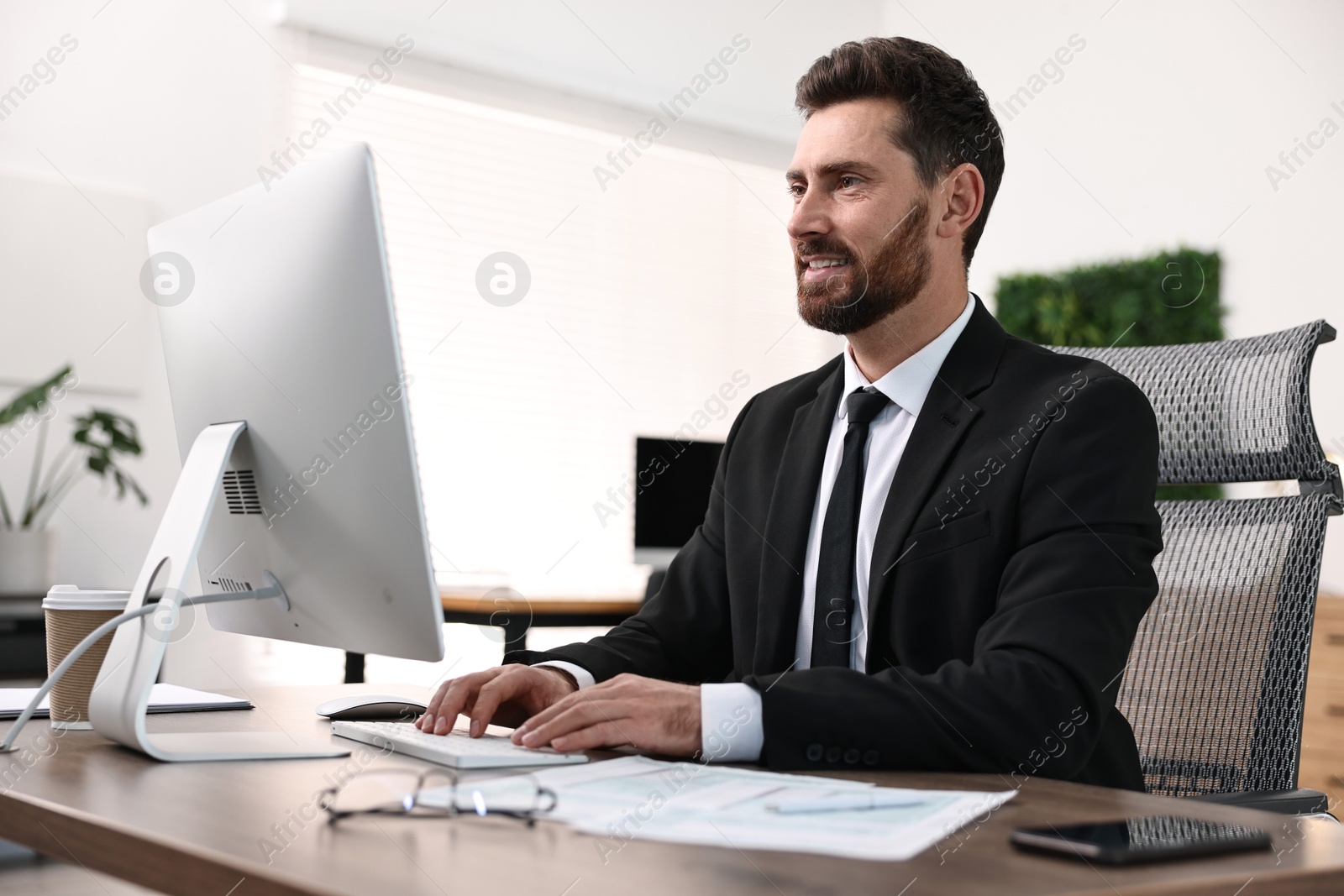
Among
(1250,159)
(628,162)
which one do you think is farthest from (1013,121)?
(628,162)

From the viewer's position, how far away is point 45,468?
3.52 metres

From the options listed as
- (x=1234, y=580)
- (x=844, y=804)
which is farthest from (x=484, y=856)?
(x=1234, y=580)

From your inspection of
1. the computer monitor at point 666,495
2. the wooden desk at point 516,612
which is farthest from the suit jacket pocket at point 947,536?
the computer monitor at point 666,495

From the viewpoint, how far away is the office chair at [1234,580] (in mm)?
1440

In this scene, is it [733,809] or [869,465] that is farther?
[869,465]

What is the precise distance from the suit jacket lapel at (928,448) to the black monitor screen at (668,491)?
2486 mm

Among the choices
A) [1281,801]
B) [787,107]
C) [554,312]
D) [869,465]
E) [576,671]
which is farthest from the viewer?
[787,107]

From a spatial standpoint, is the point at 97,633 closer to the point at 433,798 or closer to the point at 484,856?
Result: the point at 433,798

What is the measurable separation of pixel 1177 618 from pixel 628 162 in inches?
148

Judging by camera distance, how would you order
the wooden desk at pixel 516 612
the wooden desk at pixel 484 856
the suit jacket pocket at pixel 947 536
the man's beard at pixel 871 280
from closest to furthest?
the wooden desk at pixel 484 856 < the suit jacket pocket at pixel 947 536 < the man's beard at pixel 871 280 < the wooden desk at pixel 516 612

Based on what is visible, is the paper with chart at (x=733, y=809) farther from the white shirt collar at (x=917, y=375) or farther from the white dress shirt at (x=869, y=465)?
the white shirt collar at (x=917, y=375)

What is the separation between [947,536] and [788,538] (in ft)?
0.81

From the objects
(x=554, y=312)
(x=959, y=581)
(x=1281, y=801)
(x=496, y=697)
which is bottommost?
(x=1281, y=801)

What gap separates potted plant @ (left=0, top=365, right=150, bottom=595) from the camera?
3135mm
